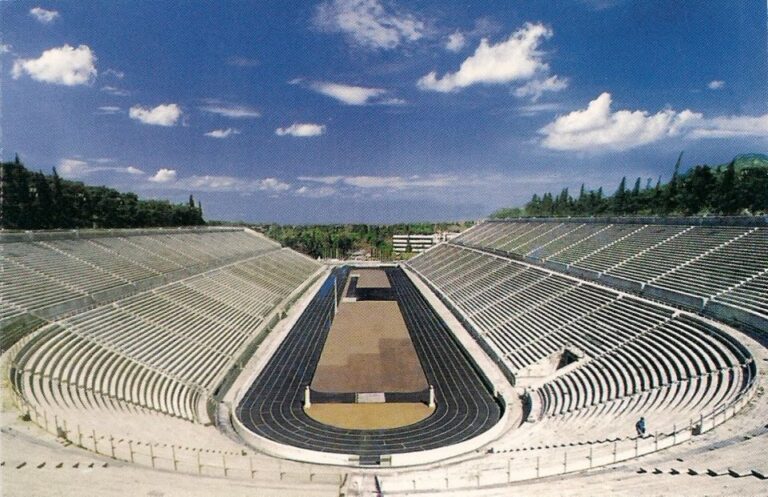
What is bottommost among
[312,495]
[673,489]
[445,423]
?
[445,423]

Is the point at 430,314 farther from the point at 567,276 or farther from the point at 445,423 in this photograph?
the point at 445,423

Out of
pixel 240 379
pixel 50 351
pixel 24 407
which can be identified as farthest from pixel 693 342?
pixel 50 351

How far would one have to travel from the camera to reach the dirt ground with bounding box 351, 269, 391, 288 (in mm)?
51688

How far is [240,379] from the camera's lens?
2169 cm

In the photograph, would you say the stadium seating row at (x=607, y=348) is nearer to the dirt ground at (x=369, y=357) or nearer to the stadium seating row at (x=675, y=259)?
the stadium seating row at (x=675, y=259)

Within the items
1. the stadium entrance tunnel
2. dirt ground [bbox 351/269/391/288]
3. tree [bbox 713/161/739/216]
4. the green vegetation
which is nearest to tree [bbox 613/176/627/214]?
tree [bbox 713/161/739/216]

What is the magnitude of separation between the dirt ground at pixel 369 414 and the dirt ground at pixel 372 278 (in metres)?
32.2

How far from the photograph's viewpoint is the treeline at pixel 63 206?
145 ft

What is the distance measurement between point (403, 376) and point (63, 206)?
4852 cm

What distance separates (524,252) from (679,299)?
23585mm

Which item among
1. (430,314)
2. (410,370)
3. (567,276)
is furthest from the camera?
(430,314)

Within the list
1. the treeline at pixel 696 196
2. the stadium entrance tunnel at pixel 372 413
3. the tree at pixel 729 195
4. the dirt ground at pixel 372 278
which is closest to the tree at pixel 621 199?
the treeline at pixel 696 196

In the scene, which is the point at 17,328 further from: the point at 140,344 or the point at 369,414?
the point at 369,414

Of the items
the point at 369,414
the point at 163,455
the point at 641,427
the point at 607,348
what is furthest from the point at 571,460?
the point at 163,455
